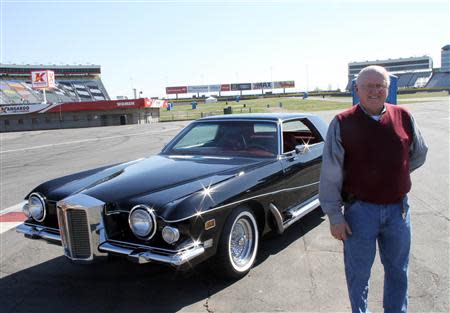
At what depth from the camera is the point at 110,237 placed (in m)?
3.56

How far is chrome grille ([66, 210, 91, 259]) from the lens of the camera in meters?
3.55

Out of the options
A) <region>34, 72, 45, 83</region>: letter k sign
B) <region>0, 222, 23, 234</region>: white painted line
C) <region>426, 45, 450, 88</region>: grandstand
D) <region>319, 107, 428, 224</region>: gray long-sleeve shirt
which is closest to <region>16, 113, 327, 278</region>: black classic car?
<region>319, 107, 428, 224</region>: gray long-sleeve shirt

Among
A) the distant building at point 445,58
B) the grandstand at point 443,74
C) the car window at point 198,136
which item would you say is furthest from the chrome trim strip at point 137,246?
the distant building at point 445,58

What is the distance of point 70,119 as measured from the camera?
4828cm

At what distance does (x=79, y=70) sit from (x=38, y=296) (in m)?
95.9

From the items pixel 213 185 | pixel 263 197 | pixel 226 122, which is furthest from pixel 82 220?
pixel 226 122

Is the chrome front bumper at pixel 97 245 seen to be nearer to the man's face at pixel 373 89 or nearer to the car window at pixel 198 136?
the man's face at pixel 373 89

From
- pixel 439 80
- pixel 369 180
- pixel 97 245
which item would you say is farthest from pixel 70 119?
pixel 439 80

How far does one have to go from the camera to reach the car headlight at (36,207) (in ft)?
13.4

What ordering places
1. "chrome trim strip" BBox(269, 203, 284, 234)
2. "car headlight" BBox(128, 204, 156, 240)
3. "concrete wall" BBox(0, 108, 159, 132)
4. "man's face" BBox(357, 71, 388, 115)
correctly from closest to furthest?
"man's face" BBox(357, 71, 388, 115) < "car headlight" BBox(128, 204, 156, 240) < "chrome trim strip" BBox(269, 203, 284, 234) < "concrete wall" BBox(0, 108, 159, 132)

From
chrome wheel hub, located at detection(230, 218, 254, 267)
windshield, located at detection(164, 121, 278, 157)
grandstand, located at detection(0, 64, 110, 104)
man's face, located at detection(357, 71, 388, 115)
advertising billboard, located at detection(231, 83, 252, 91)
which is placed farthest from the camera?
advertising billboard, located at detection(231, 83, 252, 91)

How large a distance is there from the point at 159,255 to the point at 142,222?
32 cm

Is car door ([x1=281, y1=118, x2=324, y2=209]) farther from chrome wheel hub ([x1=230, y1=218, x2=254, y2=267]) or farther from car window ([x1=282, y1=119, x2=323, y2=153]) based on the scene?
chrome wheel hub ([x1=230, y1=218, x2=254, y2=267])

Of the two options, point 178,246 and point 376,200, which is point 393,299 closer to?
point 376,200
